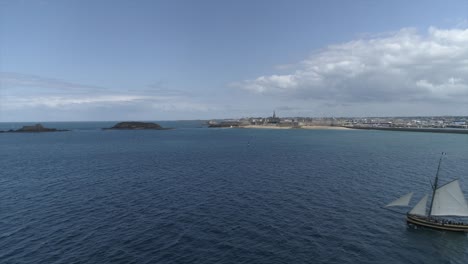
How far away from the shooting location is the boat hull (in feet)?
114

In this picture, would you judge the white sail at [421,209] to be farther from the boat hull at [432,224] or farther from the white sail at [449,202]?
the white sail at [449,202]

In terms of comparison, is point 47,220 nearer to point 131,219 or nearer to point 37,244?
point 37,244

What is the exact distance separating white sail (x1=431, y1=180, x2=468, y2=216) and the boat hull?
2.61m

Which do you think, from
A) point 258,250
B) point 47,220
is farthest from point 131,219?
point 258,250

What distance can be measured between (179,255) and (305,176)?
1640 inches

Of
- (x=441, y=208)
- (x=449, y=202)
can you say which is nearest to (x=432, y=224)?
(x=441, y=208)

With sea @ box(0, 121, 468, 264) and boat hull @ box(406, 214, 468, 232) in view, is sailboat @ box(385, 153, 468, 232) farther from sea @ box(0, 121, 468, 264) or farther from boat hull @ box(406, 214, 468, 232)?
sea @ box(0, 121, 468, 264)

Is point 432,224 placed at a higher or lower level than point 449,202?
lower

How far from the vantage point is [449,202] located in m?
37.8

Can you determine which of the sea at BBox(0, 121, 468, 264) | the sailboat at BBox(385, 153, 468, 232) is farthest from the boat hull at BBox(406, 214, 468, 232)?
the sea at BBox(0, 121, 468, 264)

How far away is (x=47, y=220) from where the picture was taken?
125 ft

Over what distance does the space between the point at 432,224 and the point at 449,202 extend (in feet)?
15.2

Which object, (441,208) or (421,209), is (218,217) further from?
(441,208)

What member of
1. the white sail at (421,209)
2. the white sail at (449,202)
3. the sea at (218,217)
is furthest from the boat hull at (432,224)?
the white sail at (449,202)
